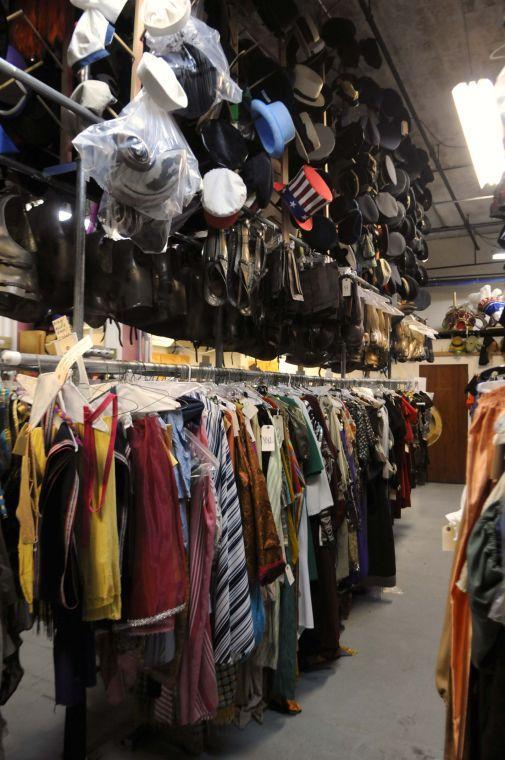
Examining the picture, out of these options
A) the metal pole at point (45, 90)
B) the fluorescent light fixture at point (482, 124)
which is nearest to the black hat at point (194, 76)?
the metal pole at point (45, 90)

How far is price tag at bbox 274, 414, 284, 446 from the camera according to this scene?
2.26 metres

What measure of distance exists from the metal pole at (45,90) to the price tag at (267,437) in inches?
53.4

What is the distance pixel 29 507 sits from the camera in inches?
48.8

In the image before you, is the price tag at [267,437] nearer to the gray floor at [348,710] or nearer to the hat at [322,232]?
the gray floor at [348,710]

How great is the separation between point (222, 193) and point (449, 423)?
7983 millimetres

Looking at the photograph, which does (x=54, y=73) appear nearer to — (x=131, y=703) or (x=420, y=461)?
(x=131, y=703)

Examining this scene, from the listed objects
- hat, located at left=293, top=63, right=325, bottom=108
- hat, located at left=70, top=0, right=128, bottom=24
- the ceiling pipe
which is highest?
the ceiling pipe

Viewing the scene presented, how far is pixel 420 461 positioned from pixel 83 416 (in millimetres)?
5148

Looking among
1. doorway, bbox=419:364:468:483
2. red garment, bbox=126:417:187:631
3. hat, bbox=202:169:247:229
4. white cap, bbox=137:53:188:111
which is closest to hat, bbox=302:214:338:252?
hat, bbox=202:169:247:229

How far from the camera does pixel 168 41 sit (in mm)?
2012

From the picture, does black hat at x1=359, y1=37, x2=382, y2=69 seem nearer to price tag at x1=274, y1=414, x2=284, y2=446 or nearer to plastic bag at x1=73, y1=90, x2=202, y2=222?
plastic bag at x1=73, y1=90, x2=202, y2=222

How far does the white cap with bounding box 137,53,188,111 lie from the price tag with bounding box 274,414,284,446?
132cm

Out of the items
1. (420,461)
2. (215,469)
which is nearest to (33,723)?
(215,469)

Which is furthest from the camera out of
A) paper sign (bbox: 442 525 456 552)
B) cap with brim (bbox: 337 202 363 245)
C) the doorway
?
the doorway
